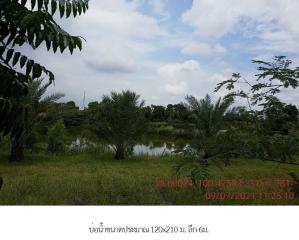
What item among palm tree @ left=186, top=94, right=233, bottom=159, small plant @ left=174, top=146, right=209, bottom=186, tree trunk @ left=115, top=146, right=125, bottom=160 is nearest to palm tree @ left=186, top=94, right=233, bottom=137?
palm tree @ left=186, top=94, right=233, bottom=159

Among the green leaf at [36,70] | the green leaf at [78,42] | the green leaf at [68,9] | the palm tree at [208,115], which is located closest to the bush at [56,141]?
the palm tree at [208,115]

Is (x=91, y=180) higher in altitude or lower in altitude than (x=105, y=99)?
lower

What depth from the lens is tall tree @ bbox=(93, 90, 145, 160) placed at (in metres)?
15.6

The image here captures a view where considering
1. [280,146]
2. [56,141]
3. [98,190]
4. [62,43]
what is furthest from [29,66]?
[56,141]

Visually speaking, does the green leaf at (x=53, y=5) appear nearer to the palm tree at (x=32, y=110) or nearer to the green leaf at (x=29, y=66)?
the green leaf at (x=29, y=66)

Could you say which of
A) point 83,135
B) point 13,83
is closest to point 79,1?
point 13,83

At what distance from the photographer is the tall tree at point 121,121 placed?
1562 centimetres

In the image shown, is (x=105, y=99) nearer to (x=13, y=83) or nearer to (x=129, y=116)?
(x=129, y=116)

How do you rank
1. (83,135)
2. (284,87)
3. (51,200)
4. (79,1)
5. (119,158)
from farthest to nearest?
(83,135) → (119,158) → (51,200) → (284,87) → (79,1)

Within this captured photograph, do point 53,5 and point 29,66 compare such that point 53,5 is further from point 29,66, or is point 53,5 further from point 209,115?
point 209,115

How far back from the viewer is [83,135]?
56.7 ft

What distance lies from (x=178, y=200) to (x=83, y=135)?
1101 centimetres

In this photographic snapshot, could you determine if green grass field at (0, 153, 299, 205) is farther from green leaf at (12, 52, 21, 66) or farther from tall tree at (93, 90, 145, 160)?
tall tree at (93, 90, 145, 160)

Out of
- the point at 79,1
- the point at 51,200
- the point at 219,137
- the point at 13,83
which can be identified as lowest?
the point at 51,200
